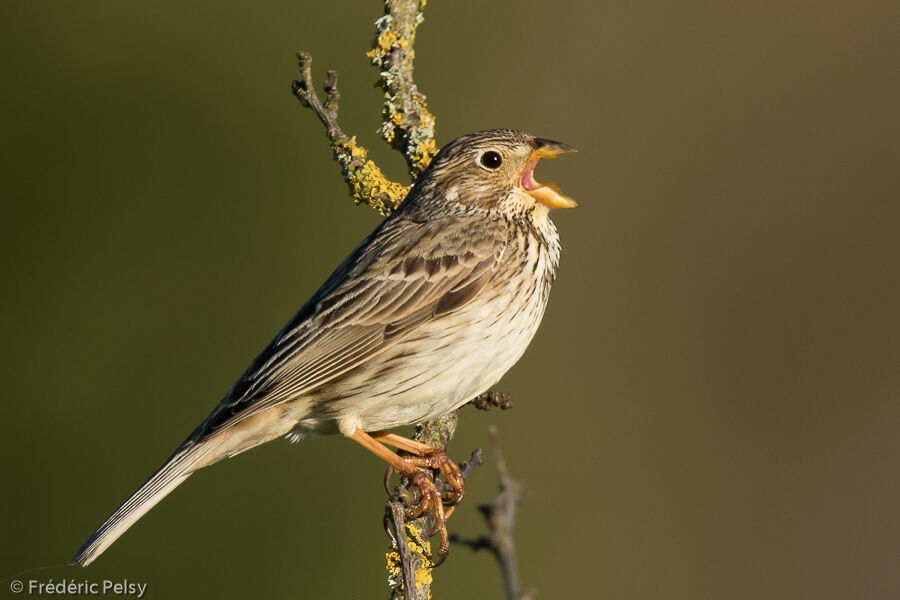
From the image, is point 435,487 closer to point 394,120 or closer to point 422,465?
point 422,465

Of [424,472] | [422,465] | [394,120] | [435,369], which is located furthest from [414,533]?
[394,120]

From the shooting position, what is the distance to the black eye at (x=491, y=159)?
4895mm

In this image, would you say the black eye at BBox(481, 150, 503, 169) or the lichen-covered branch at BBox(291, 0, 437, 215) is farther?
the lichen-covered branch at BBox(291, 0, 437, 215)

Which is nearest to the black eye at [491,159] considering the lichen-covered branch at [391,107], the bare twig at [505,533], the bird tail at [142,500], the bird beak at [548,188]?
the bird beak at [548,188]

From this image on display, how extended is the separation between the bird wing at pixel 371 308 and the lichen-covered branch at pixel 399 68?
2.51 ft

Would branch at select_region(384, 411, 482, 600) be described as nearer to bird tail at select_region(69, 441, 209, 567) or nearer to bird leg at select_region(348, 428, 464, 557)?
bird leg at select_region(348, 428, 464, 557)

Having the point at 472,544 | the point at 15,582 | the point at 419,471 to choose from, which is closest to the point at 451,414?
the point at 419,471

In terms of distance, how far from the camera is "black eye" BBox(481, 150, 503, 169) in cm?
489

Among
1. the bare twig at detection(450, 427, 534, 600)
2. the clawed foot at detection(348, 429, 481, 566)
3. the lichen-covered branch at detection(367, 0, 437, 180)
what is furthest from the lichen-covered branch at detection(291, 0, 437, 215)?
the bare twig at detection(450, 427, 534, 600)

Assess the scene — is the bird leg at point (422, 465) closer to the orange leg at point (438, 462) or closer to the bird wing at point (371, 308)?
the orange leg at point (438, 462)

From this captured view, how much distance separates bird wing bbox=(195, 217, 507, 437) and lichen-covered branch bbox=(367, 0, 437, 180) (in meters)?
0.77

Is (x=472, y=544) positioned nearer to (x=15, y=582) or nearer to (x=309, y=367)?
(x=309, y=367)

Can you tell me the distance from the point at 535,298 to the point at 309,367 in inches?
44.7

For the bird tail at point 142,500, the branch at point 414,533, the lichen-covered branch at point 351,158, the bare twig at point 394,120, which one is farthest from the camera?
the lichen-covered branch at point 351,158
